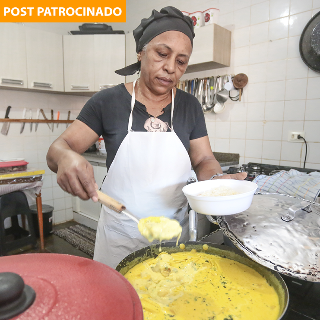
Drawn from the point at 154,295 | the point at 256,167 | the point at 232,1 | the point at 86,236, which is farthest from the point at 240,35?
the point at 86,236

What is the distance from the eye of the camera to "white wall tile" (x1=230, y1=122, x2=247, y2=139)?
263 cm

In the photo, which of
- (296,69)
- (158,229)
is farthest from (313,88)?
(158,229)

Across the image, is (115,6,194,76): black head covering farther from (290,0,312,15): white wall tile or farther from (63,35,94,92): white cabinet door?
(63,35,94,92): white cabinet door

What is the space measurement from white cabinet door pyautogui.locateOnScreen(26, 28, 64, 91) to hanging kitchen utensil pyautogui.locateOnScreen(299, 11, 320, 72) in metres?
2.79

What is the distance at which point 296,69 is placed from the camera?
7.34 feet

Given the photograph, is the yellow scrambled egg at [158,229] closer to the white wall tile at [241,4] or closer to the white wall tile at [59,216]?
the white wall tile at [241,4]

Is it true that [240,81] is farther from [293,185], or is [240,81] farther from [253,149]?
[293,185]

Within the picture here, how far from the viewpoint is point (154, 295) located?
71 centimetres

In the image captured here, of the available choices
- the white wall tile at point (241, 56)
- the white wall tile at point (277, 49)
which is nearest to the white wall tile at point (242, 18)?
the white wall tile at point (241, 56)

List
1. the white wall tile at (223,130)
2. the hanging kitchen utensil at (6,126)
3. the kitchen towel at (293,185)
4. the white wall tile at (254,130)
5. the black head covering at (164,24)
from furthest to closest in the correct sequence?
the hanging kitchen utensil at (6,126) → the white wall tile at (223,130) → the white wall tile at (254,130) → the kitchen towel at (293,185) → the black head covering at (164,24)

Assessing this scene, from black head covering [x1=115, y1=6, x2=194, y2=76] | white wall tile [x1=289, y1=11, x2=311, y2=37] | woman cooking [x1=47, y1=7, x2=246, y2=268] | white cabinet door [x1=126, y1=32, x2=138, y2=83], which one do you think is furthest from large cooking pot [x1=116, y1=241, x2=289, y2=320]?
white cabinet door [x1=126, y1=32, x2=138, y2=83]

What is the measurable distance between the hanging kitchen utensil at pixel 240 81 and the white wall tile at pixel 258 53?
15 cm

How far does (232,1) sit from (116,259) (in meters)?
2.69

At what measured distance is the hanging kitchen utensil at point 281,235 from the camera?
23.4 inches
